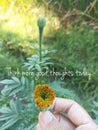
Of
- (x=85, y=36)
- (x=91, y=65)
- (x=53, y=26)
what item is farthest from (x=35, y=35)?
(x=91, y=65)

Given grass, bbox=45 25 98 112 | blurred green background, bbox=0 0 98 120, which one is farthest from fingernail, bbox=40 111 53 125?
blurred green background, bbox=0 0 98 120

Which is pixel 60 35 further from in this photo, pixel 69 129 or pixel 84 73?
pixel 69 129

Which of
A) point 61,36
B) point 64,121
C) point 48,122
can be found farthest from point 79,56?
point 48,122

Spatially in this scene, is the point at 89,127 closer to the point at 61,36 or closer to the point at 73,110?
the point at 73,110

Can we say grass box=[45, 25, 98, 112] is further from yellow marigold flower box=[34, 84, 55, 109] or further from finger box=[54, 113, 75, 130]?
yellow marigold flower box=[34, 84, 55, 109]

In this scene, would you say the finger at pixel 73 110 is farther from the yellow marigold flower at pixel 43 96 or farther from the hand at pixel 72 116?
the yellow marigold flower at pixel 43 96
